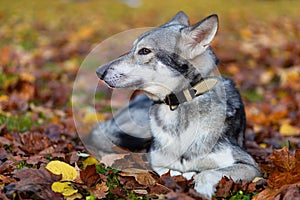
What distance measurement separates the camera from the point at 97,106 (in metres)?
6.74

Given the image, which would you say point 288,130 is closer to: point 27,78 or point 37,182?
point 37,182

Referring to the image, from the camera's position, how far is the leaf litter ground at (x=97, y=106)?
326 centimetres

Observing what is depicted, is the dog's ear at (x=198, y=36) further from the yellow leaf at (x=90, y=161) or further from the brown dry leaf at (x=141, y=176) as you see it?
the yellow leaf at (x=90, y=161)

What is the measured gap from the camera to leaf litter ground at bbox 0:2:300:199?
10.7ft

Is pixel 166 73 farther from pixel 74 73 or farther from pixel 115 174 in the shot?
pixel 74 73

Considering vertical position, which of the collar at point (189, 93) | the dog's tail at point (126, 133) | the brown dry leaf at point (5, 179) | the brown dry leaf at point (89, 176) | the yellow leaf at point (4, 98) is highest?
the collar at point (189, 93)

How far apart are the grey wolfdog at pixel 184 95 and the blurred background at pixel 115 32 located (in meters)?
1.05


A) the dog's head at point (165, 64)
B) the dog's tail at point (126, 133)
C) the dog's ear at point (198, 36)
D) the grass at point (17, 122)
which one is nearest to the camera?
the dog's ear at point (198, 36)

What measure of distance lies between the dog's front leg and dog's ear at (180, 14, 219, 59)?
1.01 metres

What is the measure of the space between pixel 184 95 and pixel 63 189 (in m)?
1.30

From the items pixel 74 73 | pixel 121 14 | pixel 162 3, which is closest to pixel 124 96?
pixel 74 73

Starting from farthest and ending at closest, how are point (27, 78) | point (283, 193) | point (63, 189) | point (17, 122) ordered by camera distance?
point (27, 78) < point (17, 122) < point (63, 189) < point (283, 193)

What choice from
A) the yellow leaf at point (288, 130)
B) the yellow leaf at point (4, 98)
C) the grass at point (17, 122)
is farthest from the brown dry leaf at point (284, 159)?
the yellow leaf at point (4, 98)

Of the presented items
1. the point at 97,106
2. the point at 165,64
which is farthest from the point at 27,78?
the point at 165,64
